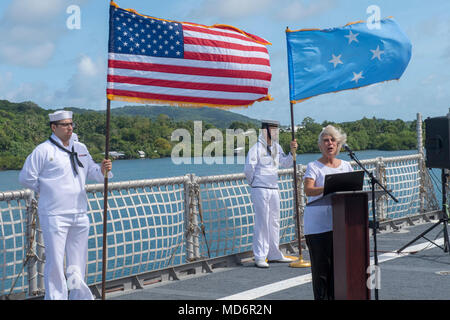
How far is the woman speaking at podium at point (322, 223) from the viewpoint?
5230mm

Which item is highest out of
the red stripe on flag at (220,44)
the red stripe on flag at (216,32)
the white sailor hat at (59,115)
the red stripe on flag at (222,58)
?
the red stripe on flag at (216,32)

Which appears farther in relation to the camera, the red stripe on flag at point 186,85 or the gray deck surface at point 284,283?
the gray deck surface at point 284,283

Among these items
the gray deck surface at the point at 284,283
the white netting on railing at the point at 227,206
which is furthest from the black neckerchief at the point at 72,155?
the white netting on railing at the point at 227,206

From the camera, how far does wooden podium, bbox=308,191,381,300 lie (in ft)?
16.0

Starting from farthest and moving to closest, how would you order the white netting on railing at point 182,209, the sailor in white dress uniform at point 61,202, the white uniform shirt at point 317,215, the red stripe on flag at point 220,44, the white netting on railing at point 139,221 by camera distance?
the white netting on railing at point 139,221 < the red stripe on flag at point 220,44 < the white netting on railing at point 182,209 < the sailor in white dress uniform at point 61,202 < the white uniform shirt at point 317,215

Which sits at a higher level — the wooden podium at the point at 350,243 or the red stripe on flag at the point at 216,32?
the red stripe on flag at the point at 216,32

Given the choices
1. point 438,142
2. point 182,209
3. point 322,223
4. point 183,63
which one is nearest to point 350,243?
point 322,223

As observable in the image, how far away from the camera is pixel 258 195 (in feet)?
27.7

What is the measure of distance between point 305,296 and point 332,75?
142 inches

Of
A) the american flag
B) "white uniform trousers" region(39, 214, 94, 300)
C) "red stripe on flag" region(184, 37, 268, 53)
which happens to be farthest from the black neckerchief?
"red stripe on flag" region(184, 37, 268, 53)

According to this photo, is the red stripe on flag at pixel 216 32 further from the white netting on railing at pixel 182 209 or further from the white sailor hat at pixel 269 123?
the white netting on railing at pixel 182 209

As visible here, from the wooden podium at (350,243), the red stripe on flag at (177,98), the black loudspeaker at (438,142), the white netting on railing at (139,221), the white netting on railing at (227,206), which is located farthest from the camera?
the white netting on railing at (227,206)

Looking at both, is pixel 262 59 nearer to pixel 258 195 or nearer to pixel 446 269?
pixel 258 195

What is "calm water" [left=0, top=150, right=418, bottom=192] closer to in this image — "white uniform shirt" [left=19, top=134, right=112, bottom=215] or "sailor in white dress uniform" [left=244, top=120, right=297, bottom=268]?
"sailor in white dress uniform" [left=244, top=120, right=297, bottom=268]
